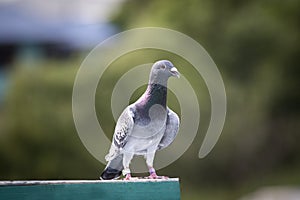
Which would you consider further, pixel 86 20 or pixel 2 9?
pixel 2 9

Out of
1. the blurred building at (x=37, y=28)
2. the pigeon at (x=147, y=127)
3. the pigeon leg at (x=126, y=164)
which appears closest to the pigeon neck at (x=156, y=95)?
the pigeon at (x=147, y=127)

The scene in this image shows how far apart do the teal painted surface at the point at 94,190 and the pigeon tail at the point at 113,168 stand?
142mm

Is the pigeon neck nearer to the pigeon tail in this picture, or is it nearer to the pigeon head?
the pigeon head

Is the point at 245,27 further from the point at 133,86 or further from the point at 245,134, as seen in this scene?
the point at 133,86

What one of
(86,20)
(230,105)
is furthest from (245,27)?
(86,20)

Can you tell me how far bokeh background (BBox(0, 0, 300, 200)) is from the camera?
859 centimetres

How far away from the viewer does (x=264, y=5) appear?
10344mm

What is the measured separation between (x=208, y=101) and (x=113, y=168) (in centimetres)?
601

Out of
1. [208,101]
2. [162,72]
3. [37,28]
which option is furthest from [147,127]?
[37,28]

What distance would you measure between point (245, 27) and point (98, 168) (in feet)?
10.2

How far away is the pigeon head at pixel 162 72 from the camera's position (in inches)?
99.3

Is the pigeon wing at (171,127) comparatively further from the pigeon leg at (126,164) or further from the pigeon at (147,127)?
the pigeon leg at (126,164)

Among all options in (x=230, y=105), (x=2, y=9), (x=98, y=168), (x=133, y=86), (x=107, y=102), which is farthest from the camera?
(x=2, y=9)

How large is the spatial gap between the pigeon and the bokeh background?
4666mm
